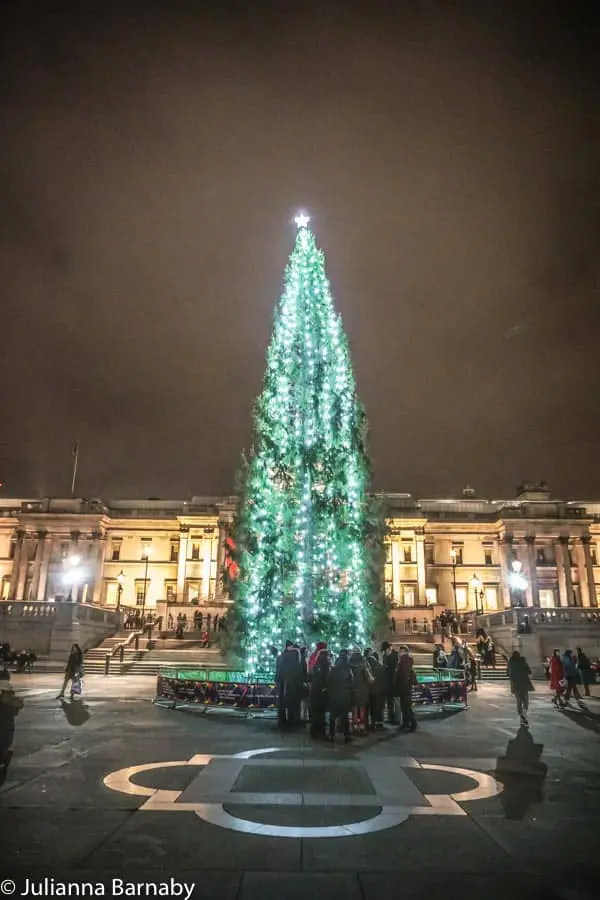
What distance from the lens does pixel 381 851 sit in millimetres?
6219

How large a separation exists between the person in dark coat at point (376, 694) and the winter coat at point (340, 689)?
189cm

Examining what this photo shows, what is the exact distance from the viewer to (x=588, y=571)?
81438 mm

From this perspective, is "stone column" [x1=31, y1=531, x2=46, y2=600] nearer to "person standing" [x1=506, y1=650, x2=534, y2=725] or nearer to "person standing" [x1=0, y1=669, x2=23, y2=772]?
"person standing" [x1=506, y1=650, x2=534, y2=725]

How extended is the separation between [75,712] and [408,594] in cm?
6704

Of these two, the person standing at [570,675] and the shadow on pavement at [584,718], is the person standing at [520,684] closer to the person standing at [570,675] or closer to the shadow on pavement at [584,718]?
the shadow on pavement at [584,718]

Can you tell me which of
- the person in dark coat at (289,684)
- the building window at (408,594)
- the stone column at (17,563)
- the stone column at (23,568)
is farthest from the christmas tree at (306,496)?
the stone column at (17,563)

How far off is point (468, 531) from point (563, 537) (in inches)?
464

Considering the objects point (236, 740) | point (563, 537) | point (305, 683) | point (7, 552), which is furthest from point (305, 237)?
point (7, 552)

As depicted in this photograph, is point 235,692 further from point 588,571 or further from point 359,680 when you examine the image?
point 588,571

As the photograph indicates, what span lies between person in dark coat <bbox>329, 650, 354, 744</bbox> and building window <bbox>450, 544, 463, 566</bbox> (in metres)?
75.8

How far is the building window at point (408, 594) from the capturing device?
80562mm

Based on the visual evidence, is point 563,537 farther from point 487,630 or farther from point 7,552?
point 7,552

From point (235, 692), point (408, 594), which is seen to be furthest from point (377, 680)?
point (408, 594)

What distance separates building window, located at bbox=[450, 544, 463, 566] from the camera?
284ft
